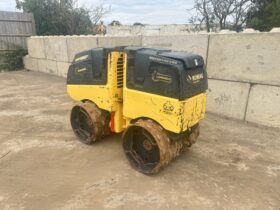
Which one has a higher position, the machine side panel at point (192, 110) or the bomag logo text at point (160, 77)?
the bomag logo text at point (160, 77)

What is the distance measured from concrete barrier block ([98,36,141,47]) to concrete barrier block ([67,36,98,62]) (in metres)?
0.43

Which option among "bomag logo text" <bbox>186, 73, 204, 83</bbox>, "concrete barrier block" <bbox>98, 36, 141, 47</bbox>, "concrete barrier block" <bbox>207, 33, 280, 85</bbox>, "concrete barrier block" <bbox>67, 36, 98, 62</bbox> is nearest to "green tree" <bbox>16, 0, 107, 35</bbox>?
"concrete barrier block" <bbox>67, 36, 98, 62</bbox>

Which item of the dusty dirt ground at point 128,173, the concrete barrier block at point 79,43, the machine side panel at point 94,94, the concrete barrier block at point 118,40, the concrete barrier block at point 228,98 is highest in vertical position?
the concrete barrier block at point 118,40

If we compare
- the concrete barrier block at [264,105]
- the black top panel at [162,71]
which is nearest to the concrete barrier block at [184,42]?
the concrete barrier block at [264,105]

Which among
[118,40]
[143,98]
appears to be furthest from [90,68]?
[118,40]

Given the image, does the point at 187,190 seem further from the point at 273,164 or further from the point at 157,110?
the point at 273,164

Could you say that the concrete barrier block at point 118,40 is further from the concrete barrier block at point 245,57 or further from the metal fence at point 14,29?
the metal fence at point 14,29

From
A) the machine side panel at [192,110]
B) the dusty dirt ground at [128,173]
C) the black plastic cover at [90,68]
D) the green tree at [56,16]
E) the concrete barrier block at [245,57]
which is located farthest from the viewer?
the green tree at [56,16]

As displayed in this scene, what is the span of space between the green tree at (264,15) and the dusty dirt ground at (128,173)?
33.8 ft

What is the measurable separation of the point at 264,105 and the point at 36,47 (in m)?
11.3

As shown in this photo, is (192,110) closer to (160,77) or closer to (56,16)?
(160,77)

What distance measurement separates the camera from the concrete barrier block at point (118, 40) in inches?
316

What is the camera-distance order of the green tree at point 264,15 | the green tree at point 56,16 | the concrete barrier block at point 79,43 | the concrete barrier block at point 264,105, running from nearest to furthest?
the concrete barrier block at point 264,105 → the concrete barrier block at point 79,43 → the green tree at point 264,15 → the green tree at point 56,16

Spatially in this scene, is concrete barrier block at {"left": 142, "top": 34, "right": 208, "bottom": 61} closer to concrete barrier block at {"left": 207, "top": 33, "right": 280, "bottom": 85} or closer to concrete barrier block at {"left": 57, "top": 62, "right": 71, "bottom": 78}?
concrete barrier block at {"left": 207, "top": 33, "right": 280, "bottom": 85}
